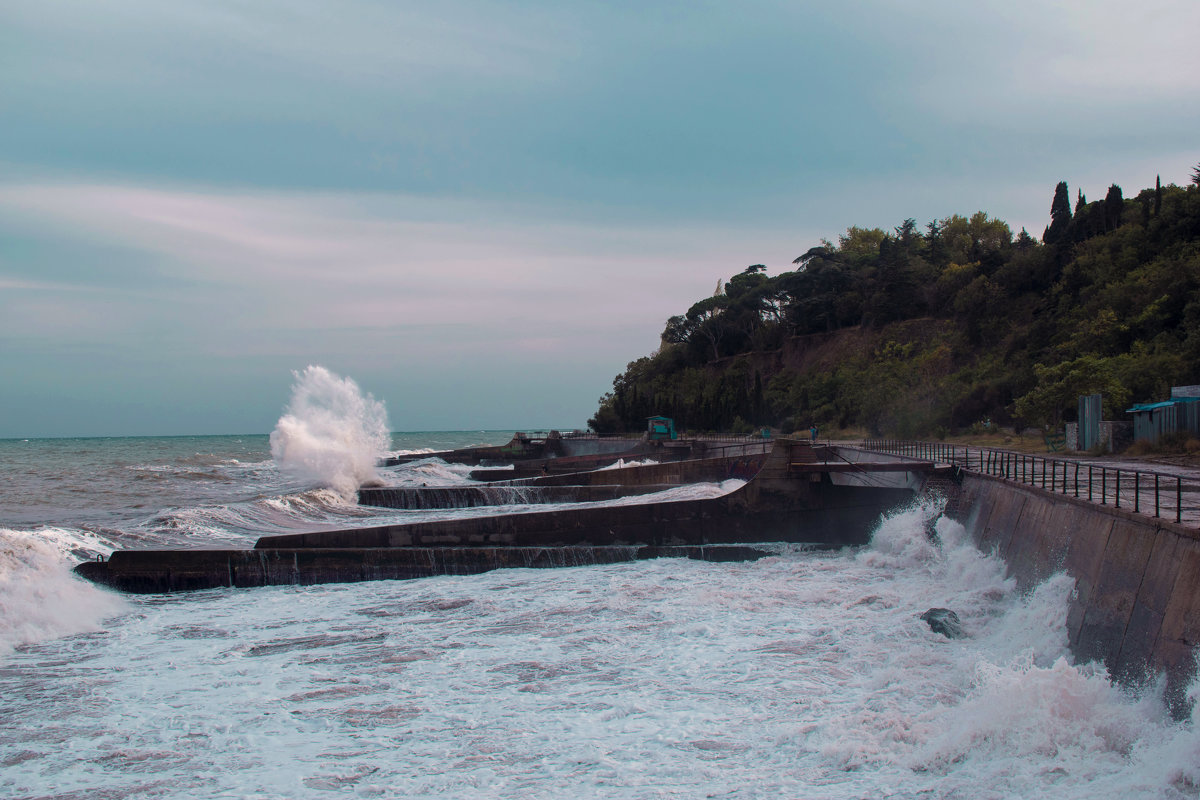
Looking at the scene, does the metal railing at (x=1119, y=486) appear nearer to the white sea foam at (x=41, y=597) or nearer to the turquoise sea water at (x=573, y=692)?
the turquoise sea water at (x=573, y=692)

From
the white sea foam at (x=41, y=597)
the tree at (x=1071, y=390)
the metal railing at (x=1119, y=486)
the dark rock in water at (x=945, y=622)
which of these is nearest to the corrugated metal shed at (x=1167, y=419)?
the tree at (x=1071, y=390)

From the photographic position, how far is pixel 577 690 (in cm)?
960

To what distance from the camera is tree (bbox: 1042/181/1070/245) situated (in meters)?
58.0

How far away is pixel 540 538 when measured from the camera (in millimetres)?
18922

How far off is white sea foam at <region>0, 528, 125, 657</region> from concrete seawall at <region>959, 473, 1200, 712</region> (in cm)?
1386

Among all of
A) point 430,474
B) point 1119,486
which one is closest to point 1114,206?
point 430,474

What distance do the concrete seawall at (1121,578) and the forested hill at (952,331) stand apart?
1948 centimetres

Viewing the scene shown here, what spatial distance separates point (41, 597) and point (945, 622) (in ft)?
45.0

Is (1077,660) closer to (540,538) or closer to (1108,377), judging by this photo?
(540,538)

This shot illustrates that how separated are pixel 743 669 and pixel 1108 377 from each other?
25307mm

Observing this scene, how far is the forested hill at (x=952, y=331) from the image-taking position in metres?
36.3

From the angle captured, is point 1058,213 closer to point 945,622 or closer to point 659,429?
point 659,429

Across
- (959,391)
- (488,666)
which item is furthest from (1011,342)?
(488,666)

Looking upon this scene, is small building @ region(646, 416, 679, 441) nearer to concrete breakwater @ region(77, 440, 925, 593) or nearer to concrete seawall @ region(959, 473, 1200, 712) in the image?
concrete breakwater @ region(77, 440, 925, 593)
